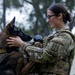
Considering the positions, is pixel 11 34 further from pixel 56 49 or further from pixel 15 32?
pixel 56 49

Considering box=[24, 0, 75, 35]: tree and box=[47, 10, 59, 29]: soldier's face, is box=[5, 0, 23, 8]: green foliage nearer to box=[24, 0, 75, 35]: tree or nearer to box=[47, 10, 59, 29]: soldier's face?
box=[24, 0, 75, 35]: tree

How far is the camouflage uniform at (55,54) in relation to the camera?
3.48 metres

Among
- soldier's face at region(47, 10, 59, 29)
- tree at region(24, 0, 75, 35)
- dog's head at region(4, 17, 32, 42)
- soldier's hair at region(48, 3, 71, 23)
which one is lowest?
tree at region(24, 0, 75, 35)

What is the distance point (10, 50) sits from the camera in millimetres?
4301

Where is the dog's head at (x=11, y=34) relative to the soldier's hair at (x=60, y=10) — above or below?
below

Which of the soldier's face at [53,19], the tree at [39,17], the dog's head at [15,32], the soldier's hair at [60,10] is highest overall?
the soldier's hair at [60,10]

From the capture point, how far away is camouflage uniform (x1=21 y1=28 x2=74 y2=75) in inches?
137

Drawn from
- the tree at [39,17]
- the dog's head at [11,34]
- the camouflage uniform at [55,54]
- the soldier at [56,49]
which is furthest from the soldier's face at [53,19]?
the tree at [39,17]

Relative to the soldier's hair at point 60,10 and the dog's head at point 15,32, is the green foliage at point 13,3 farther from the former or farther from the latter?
the soldier's hair at point 60,10

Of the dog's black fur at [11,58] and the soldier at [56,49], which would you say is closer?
the soldier at [56,49]

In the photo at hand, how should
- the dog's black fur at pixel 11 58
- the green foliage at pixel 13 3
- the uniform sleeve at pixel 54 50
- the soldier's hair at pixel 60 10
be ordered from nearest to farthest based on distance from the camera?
1. the uniform sleeve at pixel 54 50
2. the soldier's hair at pixel 60 10
3. the dog's black fur at pixel 11 58
4. the green foliage at pixel 13 3

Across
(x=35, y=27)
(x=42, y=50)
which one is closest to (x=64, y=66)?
(x=42, y=50)

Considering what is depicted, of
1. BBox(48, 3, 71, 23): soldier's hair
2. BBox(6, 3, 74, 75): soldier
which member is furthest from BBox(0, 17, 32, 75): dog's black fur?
BBox(48, 3, 71, 23): soldier's hair

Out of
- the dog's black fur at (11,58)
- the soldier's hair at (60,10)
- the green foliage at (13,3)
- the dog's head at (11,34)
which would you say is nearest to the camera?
the soldier's hair at (60,10)
